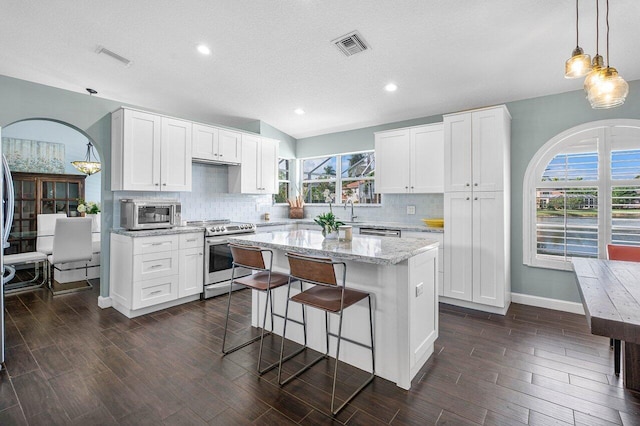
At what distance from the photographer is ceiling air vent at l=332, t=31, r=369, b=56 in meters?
3.01

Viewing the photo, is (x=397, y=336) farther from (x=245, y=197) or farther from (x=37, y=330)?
(x=245, y=197)

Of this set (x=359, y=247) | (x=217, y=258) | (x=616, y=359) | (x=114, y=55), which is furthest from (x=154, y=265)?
(x=616, y=359)

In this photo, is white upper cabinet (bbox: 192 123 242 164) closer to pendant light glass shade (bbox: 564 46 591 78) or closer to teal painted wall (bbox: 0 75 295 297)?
teal painted wall (bbox: 0 75 295 297)

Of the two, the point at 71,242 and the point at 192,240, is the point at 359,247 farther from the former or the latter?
the point at 71,242

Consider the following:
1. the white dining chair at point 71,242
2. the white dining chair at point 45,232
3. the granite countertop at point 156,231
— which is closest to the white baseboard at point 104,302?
the granite countertop at point 156,231

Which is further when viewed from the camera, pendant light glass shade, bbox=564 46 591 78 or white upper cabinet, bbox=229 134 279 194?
white upper cabinet, bbox=229 134 279 194

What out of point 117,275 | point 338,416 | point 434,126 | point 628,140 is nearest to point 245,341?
point 338,416

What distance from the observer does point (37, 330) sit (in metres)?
3.16

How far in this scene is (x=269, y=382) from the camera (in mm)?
2279

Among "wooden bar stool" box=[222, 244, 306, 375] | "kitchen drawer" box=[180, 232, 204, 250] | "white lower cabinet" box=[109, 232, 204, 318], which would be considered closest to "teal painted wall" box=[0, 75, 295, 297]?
"white lower cabinet" box=[109, 232, 204, 318]

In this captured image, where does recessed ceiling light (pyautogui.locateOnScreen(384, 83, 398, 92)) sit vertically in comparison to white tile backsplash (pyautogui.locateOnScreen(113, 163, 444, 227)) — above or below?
above

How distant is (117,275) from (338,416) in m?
3.24

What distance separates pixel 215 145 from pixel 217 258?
5.53 ft

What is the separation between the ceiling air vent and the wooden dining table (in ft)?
8.85
